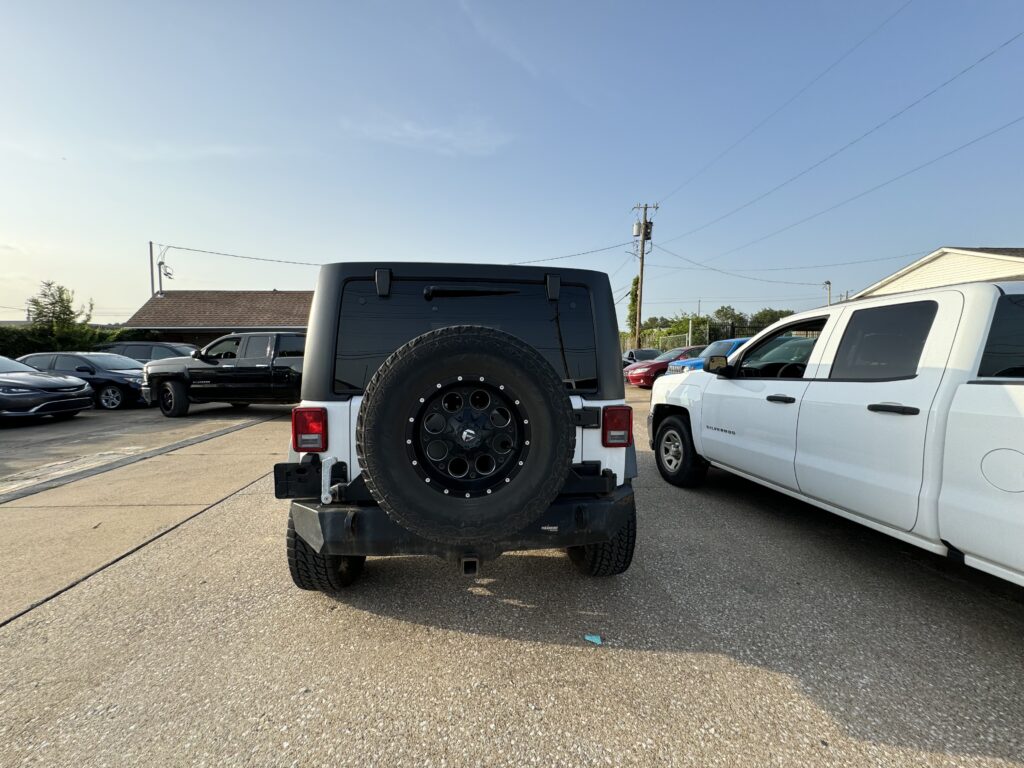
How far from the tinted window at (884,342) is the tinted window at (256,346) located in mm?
9784

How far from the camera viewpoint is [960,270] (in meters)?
20.0

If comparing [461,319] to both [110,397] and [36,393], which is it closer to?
[36,393]

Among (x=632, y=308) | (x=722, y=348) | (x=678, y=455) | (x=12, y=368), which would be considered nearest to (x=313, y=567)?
(x=678, y=455)

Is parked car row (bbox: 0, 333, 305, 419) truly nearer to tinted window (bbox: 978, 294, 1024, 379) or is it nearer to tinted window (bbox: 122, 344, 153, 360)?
tinted window (bbox: 122, 344, 153, 360)

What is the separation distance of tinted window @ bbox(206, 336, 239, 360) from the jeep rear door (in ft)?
33.9

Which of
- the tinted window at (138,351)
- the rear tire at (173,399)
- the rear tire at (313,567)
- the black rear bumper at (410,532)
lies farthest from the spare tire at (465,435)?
the tinted window at (138,351)

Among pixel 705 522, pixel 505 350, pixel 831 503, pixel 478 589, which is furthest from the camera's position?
pixel 705 522

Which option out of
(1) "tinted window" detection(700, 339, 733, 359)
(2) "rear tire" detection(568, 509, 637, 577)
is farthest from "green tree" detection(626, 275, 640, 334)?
(2) "rear tire" detection(568, 509, 637, 577)

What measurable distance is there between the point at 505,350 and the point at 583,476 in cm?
84

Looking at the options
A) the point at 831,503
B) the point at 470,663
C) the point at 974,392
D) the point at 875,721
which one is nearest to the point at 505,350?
the point at 470,663

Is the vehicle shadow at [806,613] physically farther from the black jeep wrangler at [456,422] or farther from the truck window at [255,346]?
the truck window at [255,346]

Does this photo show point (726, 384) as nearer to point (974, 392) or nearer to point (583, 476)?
point (974, 392)

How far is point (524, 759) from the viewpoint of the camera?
1630mm

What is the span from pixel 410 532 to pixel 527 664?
0.80 m
